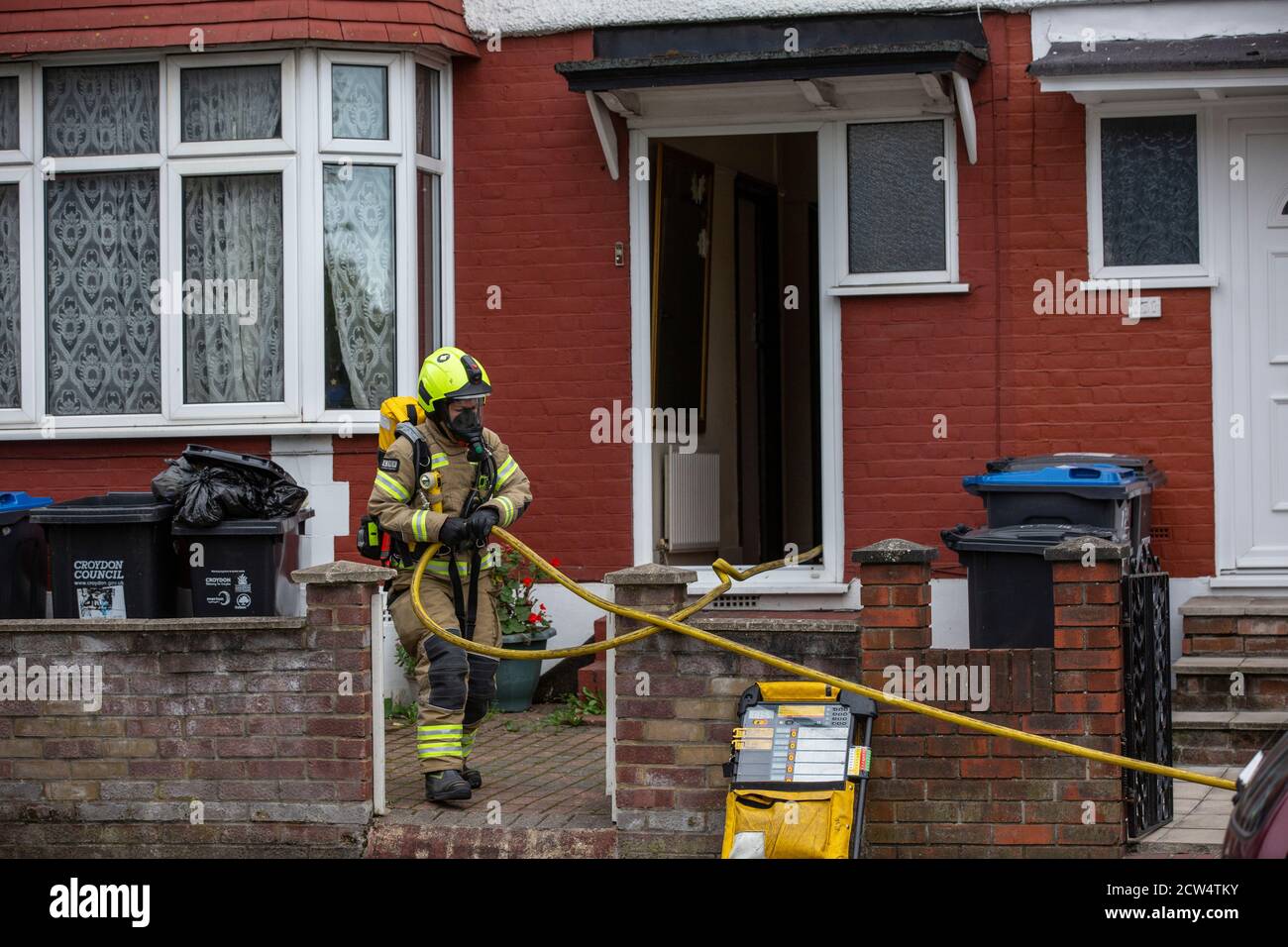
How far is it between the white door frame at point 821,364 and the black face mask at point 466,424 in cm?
291

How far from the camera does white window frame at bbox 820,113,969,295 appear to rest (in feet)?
33.5

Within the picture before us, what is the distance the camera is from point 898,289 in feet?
33.6

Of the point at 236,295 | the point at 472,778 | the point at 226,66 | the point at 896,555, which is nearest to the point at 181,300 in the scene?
the point at 236,295

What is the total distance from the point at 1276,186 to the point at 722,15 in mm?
3322

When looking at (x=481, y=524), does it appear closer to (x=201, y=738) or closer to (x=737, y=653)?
(x=737, y=653)

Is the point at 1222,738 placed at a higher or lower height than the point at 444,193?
lower

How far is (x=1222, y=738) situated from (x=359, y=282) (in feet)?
17.9

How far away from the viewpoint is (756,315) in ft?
42.4

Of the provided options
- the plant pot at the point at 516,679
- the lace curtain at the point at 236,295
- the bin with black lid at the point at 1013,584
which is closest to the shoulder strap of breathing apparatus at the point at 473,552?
the plant pot at the point at 516,679

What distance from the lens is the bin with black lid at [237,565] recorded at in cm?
834

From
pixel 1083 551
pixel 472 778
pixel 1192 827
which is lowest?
pixel 1192 827

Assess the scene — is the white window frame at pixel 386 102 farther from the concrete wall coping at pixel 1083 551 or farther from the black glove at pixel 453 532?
the concrete wall coping at pixel 1083 551
